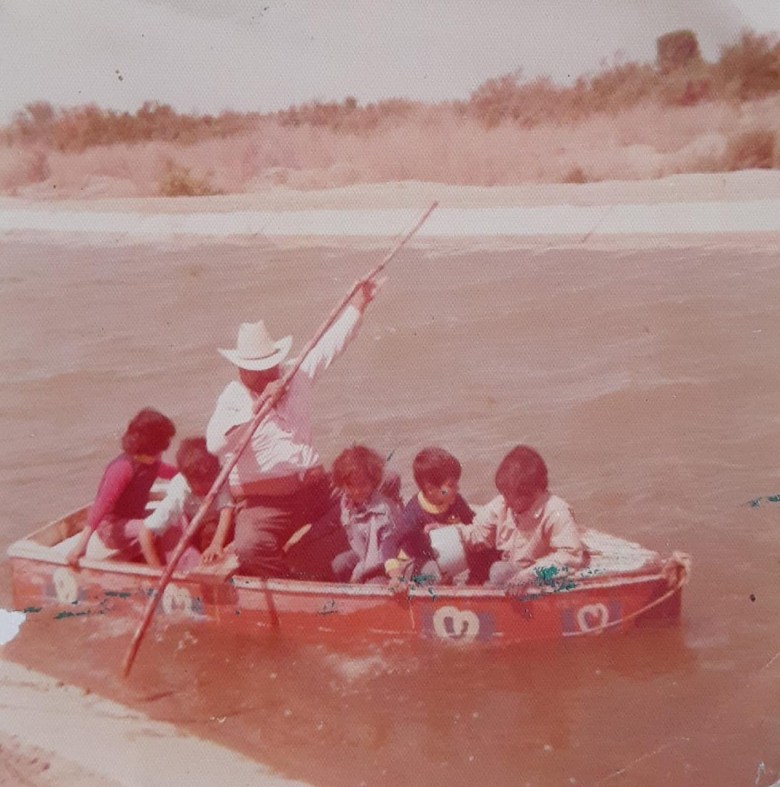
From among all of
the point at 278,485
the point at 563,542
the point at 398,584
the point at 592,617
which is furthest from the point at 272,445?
the point at 592,617

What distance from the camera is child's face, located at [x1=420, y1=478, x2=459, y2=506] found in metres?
3.66

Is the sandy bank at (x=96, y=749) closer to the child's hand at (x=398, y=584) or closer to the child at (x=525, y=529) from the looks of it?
the child's hand at (x=398, y=584)

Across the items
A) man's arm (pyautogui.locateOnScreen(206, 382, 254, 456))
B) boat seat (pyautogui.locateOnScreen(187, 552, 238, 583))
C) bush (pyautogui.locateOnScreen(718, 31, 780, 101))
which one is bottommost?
boat seat (pyautogui.locateOnScreen(187, 552, 238, 583))

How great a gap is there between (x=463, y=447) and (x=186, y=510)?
2233 millimetres

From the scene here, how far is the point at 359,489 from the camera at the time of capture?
12.4 ft

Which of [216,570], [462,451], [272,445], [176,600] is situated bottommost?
[462,451]

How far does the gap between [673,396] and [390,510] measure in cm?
229

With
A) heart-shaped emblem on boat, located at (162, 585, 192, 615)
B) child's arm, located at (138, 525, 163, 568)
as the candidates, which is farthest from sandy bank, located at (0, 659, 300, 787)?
child's arm, located at (138, 525, 163, 568)

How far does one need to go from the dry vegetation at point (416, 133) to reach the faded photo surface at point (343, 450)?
21 mm

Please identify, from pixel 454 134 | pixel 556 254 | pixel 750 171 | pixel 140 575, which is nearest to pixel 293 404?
pixel 140 575

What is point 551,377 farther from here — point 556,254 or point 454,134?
point 454,134

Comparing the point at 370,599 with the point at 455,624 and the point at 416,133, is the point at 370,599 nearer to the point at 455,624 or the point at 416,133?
the point at 455,624

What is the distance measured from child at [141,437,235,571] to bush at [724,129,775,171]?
216 cm

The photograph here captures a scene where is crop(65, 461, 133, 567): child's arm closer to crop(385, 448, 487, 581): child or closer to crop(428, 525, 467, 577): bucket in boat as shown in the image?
crop(385, 448, 487, 581): child
